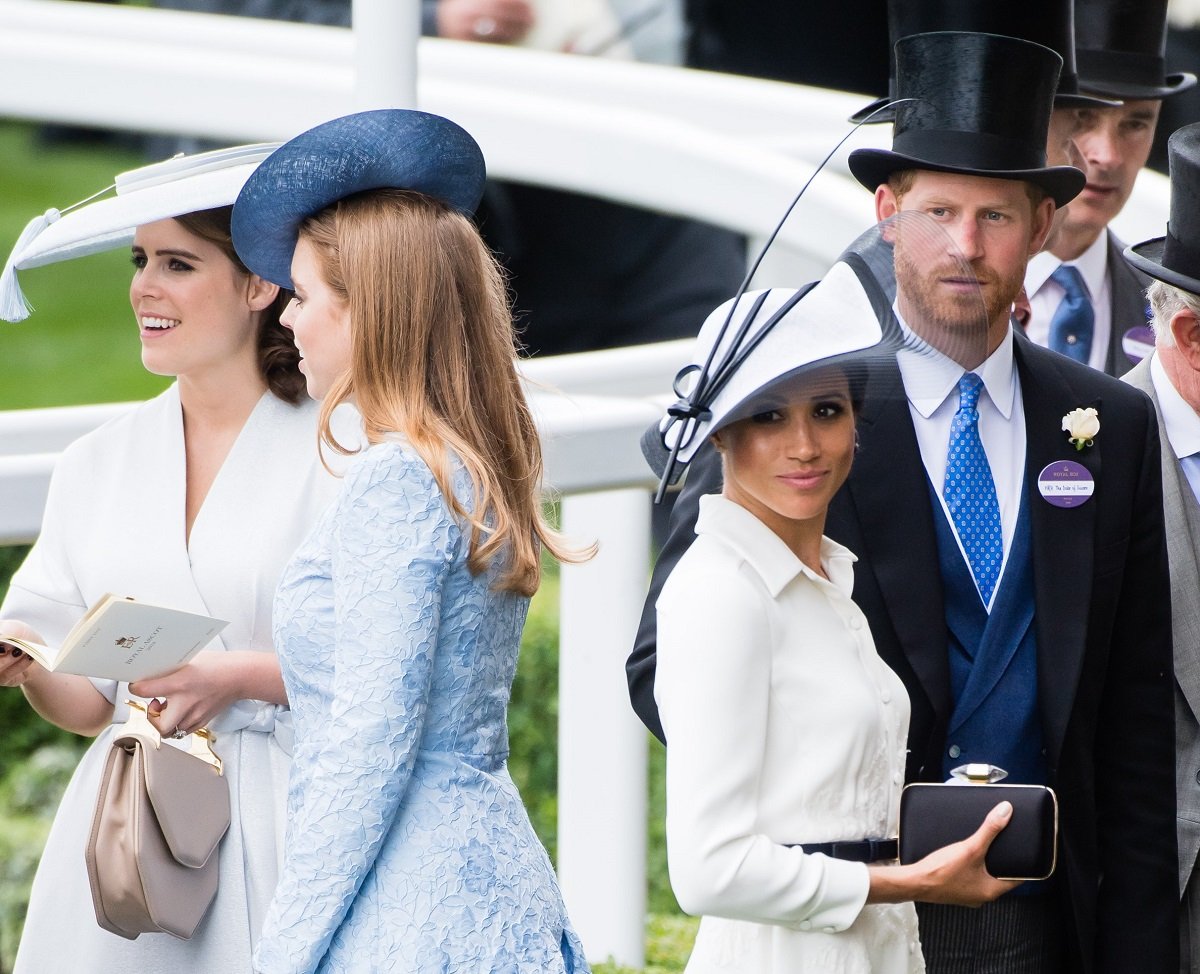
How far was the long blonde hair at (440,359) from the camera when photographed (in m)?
2.74

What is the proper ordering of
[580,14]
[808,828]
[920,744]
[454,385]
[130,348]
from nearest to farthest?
[808,828] → [454,385] → [920,744] → [580,14] → [130,348]

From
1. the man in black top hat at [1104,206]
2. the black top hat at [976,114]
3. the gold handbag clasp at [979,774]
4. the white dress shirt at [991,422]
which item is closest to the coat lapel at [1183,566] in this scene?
the white dress shirt at [991,422]

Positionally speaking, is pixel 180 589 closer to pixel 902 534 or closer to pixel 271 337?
pixel 271 337

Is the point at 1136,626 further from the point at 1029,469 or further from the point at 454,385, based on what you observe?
the point at 454,385

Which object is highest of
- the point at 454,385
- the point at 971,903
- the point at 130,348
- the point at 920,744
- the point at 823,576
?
the point at 130,348

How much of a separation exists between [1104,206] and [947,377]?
1.91 metres

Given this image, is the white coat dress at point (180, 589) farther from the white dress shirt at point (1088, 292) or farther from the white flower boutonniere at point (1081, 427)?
the white dress shirt at point (1088, 292)

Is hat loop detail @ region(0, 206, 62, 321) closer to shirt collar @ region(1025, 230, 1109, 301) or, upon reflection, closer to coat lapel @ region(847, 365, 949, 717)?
coat lapel @ region(847, 365, 949, 717)

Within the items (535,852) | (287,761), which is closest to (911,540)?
(535,852)

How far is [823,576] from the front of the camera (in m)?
2.80

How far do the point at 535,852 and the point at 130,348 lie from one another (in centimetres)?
1102

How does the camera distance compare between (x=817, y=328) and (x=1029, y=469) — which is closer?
(x=817, y=328)

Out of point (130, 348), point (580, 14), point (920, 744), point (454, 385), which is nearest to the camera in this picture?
A: point (454, 385)

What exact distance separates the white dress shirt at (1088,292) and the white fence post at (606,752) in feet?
3.41
